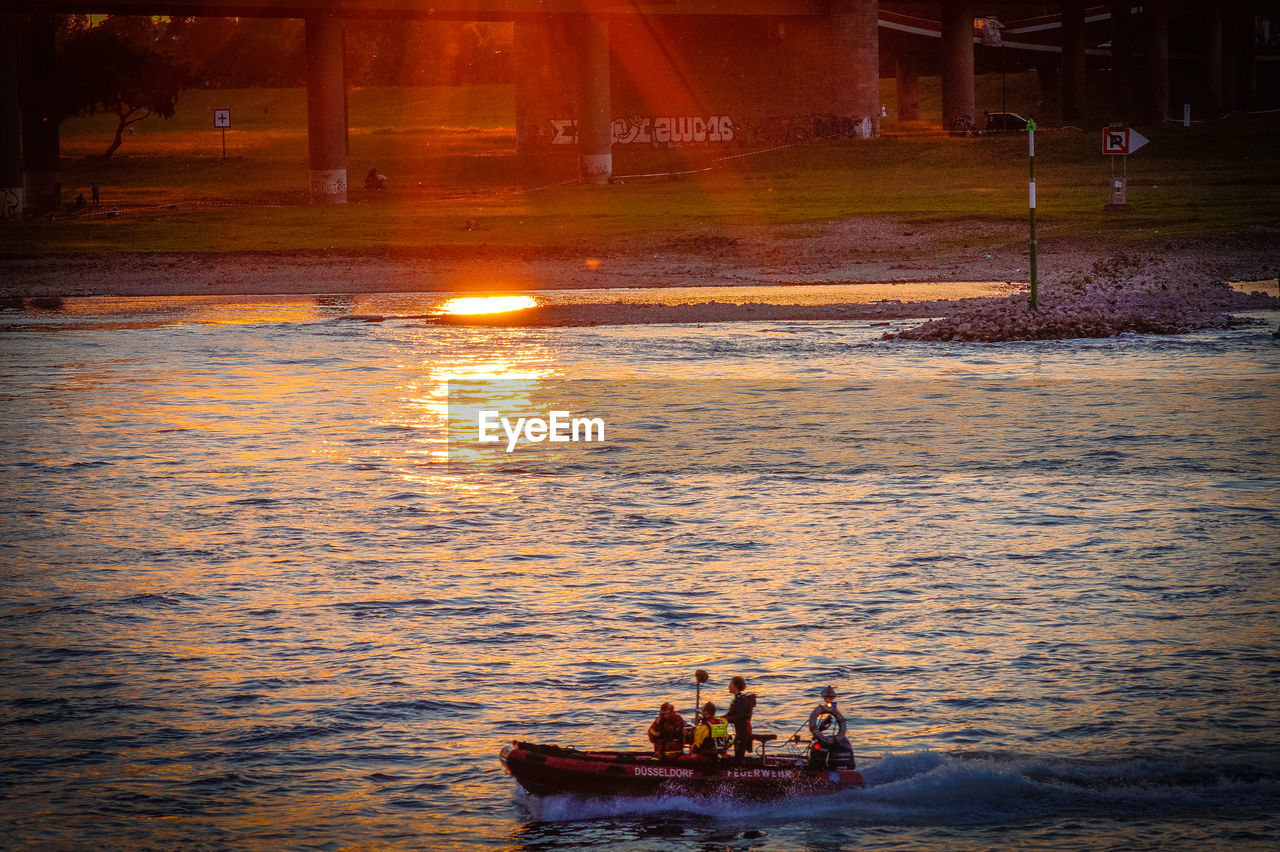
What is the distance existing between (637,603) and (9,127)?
197ft

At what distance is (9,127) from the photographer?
67750mm

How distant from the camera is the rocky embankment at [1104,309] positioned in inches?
1359

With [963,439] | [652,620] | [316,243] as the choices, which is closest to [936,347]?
[963,439]

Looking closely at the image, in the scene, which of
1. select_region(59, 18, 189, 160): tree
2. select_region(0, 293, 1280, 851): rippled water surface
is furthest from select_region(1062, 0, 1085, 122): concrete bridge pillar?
select_region(0, 293, 1280, 851): rippled water surface

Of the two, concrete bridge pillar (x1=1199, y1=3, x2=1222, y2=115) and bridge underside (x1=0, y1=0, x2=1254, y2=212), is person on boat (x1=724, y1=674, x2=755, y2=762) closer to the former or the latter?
bridge underside (x1=0, y1=0, x2=1254, y2=212)

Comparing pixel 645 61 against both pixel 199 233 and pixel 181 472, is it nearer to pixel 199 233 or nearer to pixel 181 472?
pixel 199 233

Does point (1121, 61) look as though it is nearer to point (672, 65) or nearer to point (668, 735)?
point (672, 65)

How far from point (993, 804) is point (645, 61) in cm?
8476

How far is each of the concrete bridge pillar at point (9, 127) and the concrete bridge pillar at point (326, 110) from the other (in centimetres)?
1192

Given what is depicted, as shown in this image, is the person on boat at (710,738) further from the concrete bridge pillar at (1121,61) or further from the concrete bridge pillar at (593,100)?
the concrete bridge pillar at (1121,61)

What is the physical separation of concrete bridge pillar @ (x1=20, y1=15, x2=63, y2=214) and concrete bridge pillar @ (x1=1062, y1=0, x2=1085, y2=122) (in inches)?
2311

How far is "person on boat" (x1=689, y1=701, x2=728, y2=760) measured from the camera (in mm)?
11281

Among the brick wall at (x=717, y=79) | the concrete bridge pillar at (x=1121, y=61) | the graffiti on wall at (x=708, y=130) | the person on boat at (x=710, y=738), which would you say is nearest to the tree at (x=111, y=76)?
the brick wall at (x=717, y=79)

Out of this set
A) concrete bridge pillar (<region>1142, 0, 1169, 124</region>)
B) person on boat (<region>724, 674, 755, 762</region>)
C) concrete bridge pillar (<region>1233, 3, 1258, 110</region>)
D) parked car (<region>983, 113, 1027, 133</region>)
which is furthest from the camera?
concrete bridge pillar (<region>1233, 3, 1258, 110</region>)
